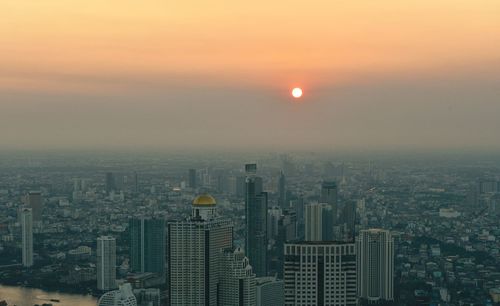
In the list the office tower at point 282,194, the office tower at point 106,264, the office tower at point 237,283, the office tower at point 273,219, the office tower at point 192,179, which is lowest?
the office tower at point 106,264

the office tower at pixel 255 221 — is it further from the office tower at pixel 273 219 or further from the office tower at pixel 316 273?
the office tower at pixel 316 273

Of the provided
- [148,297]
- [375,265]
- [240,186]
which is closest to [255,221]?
[240,186]

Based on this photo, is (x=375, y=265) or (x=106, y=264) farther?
(x=106, y=264)

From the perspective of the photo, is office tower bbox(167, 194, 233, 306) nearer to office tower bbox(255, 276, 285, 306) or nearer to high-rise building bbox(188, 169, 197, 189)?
office tower bbox(255, 276, 285, 306)

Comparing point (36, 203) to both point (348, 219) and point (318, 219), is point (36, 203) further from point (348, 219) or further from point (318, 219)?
point (348, 219)

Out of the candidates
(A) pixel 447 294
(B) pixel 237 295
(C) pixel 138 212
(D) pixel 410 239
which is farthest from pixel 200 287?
(C) pixel 138 212

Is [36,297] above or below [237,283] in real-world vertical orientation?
below

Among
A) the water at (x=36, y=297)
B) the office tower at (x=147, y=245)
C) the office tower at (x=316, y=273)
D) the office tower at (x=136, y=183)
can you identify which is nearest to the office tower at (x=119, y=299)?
the office tower at (x=316, y=273)
